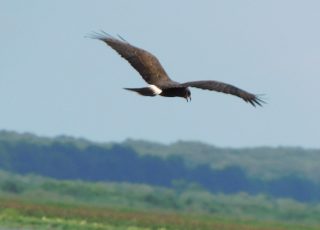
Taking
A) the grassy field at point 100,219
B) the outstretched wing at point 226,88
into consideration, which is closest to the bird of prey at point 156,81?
the outstretched wing at point 226,88

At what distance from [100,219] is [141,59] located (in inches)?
428

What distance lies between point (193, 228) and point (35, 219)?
341 cm

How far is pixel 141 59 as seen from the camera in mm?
22438

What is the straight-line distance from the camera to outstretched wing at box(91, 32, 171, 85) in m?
22.1

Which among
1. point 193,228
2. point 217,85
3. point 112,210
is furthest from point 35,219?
point 217,85

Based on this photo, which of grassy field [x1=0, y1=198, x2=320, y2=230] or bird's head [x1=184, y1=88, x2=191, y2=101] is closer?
A: bird's head [x1=184, y1=88, x2=191, y2=101]

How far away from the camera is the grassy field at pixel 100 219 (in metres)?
30.1

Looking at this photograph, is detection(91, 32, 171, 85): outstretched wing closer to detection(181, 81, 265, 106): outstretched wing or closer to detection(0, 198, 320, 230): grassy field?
detection(181, 81, 265, 106): outstretched wing

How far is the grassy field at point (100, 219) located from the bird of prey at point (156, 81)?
605cm

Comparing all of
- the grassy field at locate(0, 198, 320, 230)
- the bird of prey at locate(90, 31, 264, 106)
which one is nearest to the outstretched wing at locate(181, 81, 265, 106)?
the bird of prey at locate(90, 31, 264, 106)

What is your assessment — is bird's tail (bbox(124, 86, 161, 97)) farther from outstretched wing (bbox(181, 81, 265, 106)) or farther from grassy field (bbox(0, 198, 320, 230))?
grassy field (bbox(0, 198, 320, 230))

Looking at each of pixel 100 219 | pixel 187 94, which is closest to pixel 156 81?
pixel 187 94

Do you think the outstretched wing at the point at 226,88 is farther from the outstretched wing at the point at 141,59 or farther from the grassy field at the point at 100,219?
the grassy field at the point at 100,219

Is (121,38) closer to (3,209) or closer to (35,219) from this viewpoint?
(35,219)
